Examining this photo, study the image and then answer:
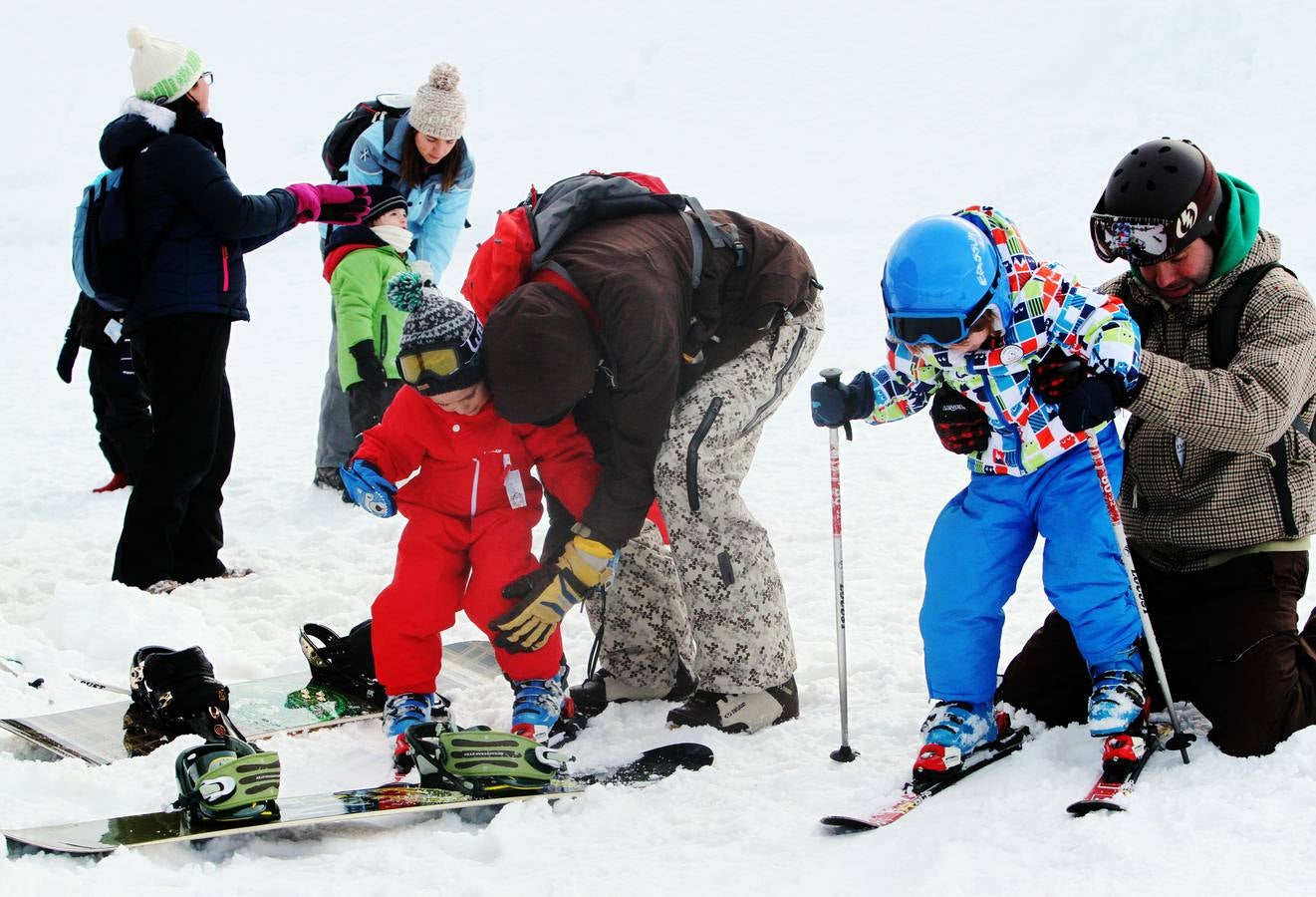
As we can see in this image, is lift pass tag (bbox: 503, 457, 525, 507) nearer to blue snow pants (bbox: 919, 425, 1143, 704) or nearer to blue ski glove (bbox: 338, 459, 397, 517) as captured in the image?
blue ski glove (bbox: 338, 459, 397, 517)

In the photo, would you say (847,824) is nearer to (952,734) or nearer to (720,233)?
(952,734)

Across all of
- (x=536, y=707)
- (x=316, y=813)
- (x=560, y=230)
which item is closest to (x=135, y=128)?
(x=560, y=230)

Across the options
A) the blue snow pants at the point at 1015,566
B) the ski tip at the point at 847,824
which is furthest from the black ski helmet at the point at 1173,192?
the ski tip at the point at 847,824

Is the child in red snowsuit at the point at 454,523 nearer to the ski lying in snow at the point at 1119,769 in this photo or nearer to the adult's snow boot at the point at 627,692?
the adult's snow boot at the point at 627,692

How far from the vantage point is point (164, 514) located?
5.55 meters

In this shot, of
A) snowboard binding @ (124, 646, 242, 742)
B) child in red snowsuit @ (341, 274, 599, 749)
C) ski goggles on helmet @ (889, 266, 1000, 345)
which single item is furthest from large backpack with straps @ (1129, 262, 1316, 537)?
snowboard binding @ (124, 646, 242, 742)

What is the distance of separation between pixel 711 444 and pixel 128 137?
300 centimetres

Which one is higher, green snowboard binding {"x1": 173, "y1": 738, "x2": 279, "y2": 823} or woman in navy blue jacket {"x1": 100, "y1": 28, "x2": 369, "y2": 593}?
woman in navy blue jacket {"x1": 100, "y1": 28, "x2": 369, "y2": 593}

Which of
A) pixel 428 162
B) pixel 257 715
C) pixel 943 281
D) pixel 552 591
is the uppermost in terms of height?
pixel 428 162

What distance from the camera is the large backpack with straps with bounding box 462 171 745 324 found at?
3.67 m

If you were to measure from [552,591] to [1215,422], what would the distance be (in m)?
1.90

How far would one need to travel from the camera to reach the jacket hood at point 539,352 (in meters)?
3.42

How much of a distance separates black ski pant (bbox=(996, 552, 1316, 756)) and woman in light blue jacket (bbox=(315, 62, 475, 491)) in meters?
3.58

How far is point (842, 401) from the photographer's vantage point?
362cm
